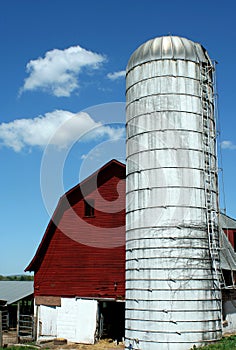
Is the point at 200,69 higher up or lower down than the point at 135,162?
higher up

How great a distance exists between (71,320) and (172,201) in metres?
9.17

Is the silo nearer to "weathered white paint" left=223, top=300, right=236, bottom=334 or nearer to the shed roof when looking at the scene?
"weathered white paint" left=223, top=300, right=236, bottom=334

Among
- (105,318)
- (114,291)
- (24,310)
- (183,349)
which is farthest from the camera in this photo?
(24,310)

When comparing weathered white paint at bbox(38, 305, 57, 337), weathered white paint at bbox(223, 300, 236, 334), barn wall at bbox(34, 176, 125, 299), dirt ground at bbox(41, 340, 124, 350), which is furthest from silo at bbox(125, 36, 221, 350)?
weathered white paint at bbox(38, 305, 57, 337)

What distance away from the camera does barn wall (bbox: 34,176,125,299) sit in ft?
72.6

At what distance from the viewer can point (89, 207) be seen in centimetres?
2356

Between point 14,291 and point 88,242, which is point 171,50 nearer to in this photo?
point 88,242

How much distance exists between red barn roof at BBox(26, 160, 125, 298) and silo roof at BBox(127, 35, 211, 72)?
593 centimetres

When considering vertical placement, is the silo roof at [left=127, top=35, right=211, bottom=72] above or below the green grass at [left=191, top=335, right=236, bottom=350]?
above

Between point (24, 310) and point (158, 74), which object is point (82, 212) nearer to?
point (158, 74)

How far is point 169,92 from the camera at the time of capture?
18203 mm

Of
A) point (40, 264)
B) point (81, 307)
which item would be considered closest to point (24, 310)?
point (40, 264)


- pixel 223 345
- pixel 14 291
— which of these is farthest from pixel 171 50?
pixel 14 291

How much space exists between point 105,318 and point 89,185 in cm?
679
